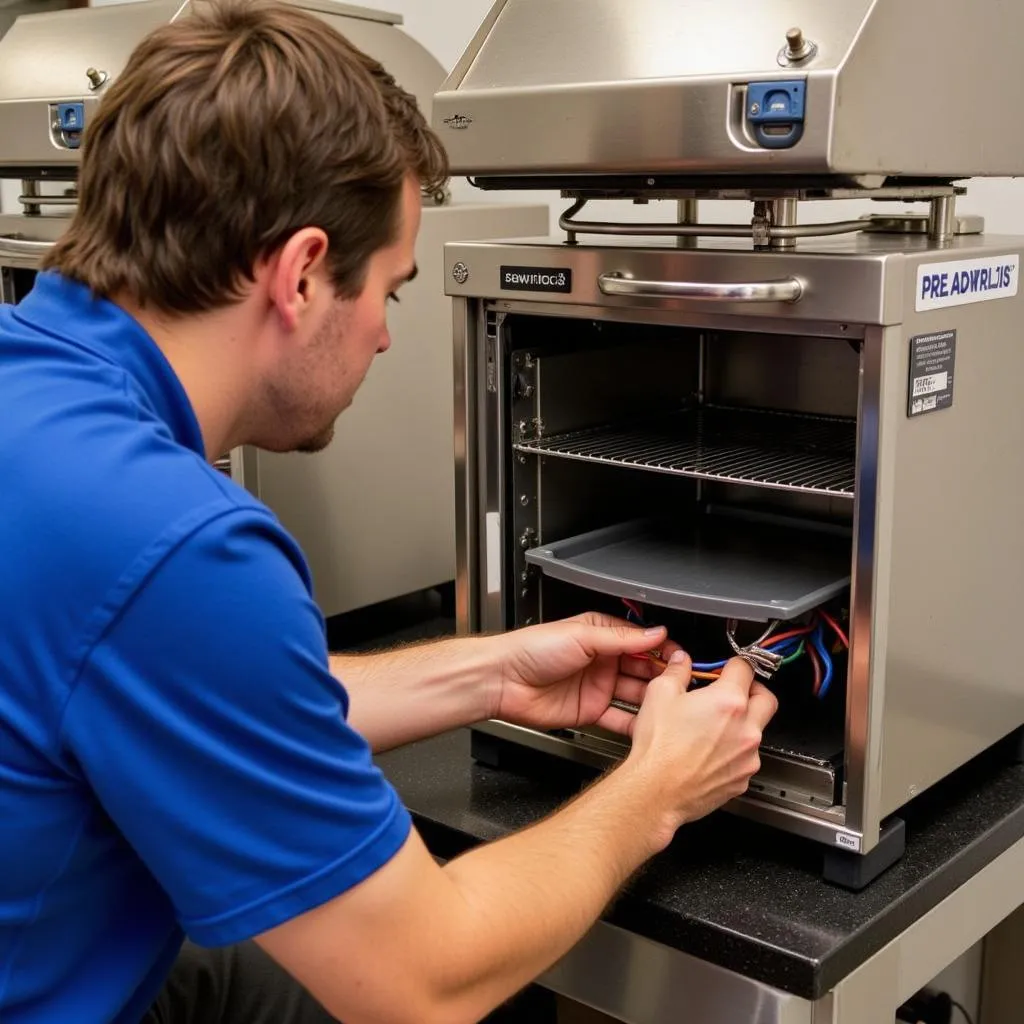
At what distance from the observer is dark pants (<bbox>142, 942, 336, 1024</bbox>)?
4.26 ft

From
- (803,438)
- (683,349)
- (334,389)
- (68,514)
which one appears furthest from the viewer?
(683,349)

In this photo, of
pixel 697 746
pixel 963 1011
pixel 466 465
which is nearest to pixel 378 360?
pixel 466 465

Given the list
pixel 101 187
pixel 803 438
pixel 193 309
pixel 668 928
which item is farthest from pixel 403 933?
pixel 803 438

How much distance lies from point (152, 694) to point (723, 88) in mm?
628

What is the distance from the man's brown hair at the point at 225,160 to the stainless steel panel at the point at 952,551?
0.44 metres

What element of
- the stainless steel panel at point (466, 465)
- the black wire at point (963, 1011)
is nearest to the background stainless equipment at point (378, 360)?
the stainless steel panel at point (466, 465)

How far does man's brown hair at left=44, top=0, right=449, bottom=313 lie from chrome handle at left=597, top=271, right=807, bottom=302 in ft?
0.80

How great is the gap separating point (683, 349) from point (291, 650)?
860 mm

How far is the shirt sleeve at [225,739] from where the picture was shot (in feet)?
2.64

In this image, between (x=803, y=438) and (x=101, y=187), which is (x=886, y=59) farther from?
(x=101, y=187)

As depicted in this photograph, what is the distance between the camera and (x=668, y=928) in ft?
3.74

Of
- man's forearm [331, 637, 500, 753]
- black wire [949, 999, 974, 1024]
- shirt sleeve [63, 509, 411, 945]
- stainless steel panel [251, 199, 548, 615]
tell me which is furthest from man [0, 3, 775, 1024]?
black wire [949, 999, 974, 1024]

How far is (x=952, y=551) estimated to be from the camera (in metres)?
1.16

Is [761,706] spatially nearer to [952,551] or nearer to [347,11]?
[952,551]
